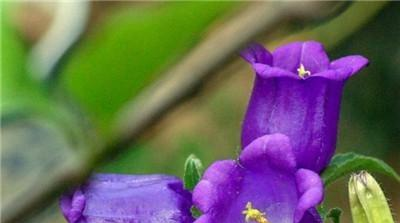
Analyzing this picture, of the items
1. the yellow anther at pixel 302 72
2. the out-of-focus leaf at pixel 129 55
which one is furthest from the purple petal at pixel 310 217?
the out-of-focus leaf at pixel 129 55

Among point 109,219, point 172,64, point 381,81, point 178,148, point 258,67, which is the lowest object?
point 178,148

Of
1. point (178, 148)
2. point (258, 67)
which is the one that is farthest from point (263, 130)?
point (178, 148)

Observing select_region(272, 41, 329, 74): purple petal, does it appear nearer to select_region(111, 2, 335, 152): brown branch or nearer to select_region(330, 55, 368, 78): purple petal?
select_region(330, 55, 368, 78): purple petal

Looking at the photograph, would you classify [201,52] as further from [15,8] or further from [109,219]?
[109,219]

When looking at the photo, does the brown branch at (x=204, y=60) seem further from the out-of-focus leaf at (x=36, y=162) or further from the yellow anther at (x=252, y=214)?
the yellow anther at (x=252, y=214)

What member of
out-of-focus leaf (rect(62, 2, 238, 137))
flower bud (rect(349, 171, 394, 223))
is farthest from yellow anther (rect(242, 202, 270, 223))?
out-of-focus leaf (rect(62, 2, 238, 137))

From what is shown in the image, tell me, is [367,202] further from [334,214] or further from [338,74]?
[338,74]
